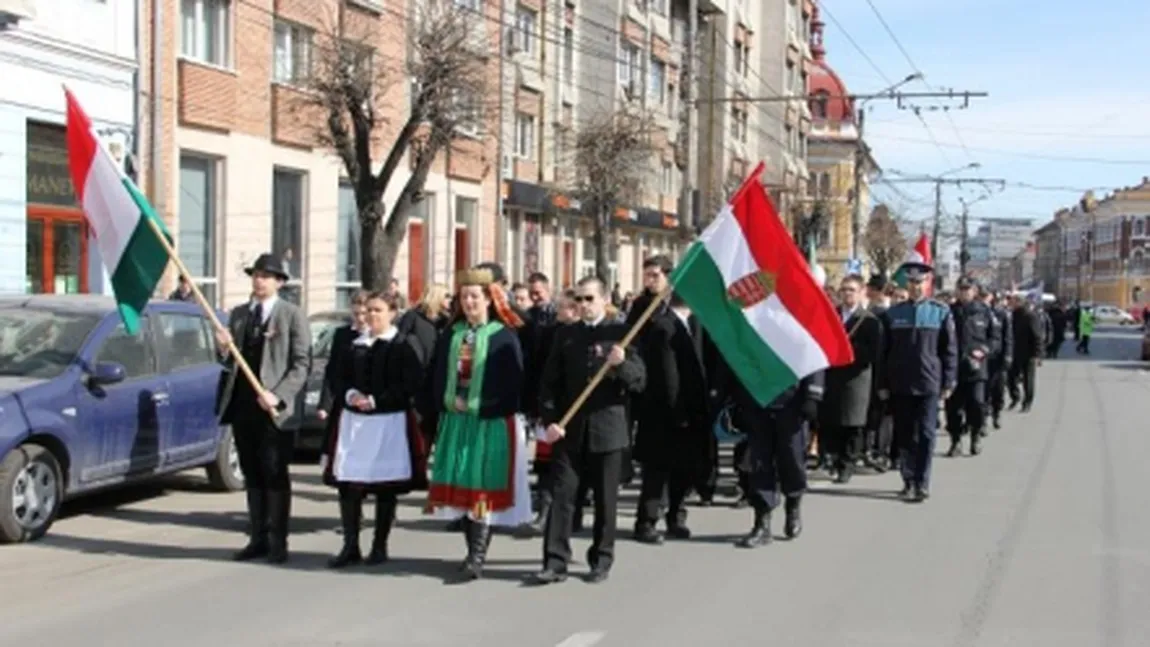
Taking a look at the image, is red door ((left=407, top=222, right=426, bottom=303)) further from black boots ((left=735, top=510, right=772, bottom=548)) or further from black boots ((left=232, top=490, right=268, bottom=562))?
black boots ((left=232, top=490, right=268, bottom=562))

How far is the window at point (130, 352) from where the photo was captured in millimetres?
10258

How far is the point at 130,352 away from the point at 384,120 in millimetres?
11699

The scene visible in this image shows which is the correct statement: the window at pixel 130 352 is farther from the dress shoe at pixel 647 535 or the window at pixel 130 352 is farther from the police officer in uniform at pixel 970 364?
the police officer in uniform at pixel 970 364

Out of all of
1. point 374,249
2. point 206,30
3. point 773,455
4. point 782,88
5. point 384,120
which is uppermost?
point 782,88

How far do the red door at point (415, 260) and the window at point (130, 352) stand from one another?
781 inches

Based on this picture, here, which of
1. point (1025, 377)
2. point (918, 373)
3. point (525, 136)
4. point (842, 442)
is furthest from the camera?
point (525, 136)

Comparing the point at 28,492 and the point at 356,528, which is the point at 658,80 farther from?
the point at 356,528

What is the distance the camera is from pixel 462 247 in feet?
109

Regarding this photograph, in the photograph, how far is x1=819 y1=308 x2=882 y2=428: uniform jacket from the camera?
1282 cm

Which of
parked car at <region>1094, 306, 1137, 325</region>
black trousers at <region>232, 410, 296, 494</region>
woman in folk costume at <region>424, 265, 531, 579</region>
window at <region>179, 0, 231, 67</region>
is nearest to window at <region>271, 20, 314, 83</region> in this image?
window at <region>179, 0, 231, 67</region>

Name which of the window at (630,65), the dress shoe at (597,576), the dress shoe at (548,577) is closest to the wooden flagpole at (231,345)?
the dress shoe at (548,577)

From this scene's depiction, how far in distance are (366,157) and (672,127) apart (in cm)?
2981

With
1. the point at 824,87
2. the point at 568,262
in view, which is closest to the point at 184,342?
the point at 568,262

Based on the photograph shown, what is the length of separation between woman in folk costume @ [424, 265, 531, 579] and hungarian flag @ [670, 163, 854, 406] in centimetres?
134
